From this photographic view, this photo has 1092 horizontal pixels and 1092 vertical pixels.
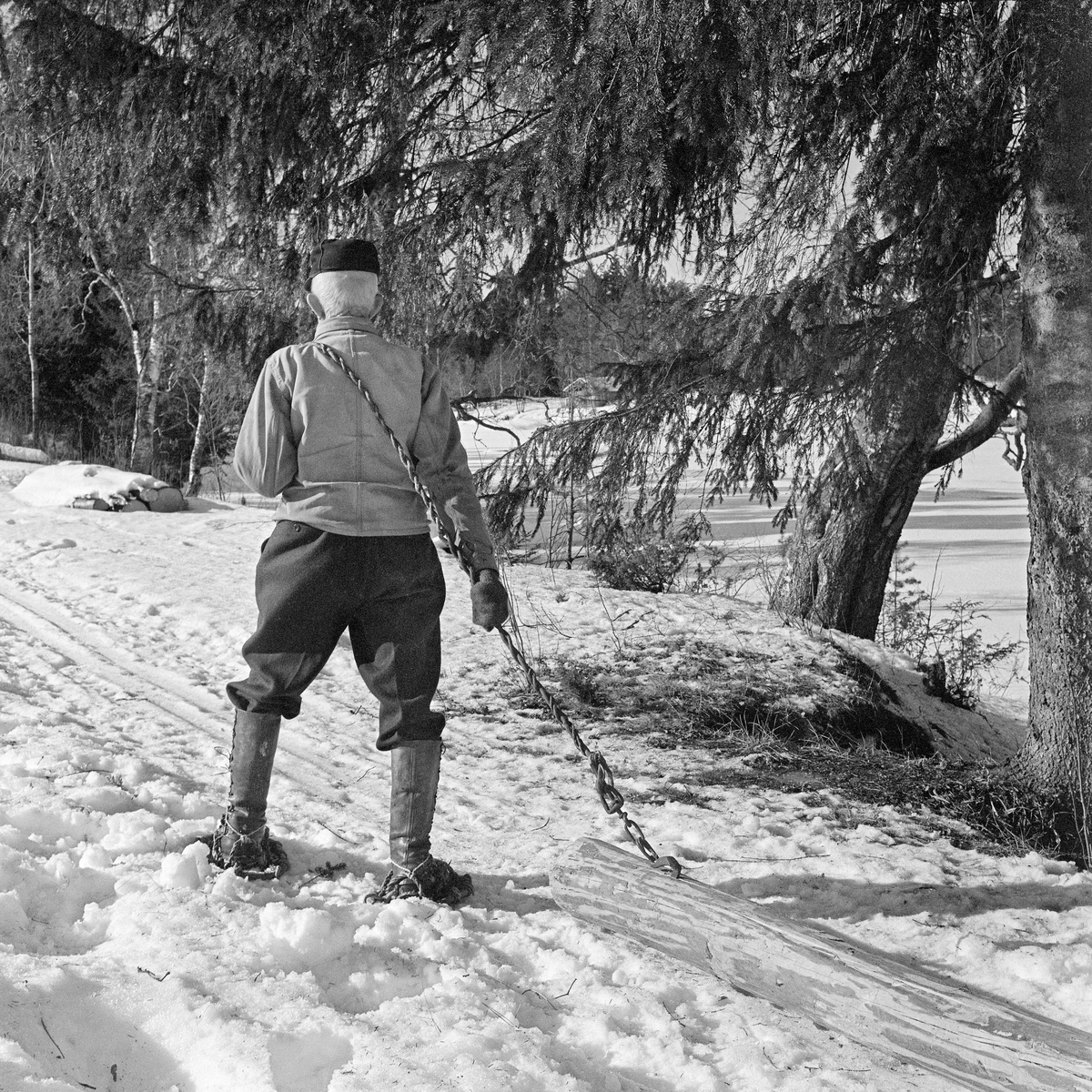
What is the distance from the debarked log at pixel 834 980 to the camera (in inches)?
87.0

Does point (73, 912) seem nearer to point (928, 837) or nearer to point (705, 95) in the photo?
point (928, 837)

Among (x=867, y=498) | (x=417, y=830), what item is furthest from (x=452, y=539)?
(x=867, y=498)

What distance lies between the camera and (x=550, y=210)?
4.30 meters

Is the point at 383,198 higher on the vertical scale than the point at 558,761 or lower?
higher

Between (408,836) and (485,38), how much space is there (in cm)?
336

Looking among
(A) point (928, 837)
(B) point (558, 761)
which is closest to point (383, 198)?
(B) point (558, 761)

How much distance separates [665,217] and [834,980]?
11.4 feet

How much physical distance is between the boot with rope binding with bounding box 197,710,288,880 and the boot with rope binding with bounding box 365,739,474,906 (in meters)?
0.36

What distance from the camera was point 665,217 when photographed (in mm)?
4691

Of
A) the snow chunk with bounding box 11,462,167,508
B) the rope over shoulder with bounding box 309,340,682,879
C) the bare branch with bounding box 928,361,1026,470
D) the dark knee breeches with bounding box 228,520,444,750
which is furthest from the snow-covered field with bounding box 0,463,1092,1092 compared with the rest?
the snow chunk with bounding box 11,462,167,508

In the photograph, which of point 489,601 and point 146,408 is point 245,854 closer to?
point 489,601

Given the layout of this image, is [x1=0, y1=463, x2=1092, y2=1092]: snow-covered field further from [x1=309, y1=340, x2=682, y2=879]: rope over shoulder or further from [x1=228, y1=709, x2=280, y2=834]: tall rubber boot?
[x1=309, y1=340, x2=682, y2=879]: rope over shoulder

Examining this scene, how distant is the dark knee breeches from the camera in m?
2.79

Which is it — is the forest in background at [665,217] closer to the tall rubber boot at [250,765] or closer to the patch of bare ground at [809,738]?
the patch of bare ground at [809,738]
